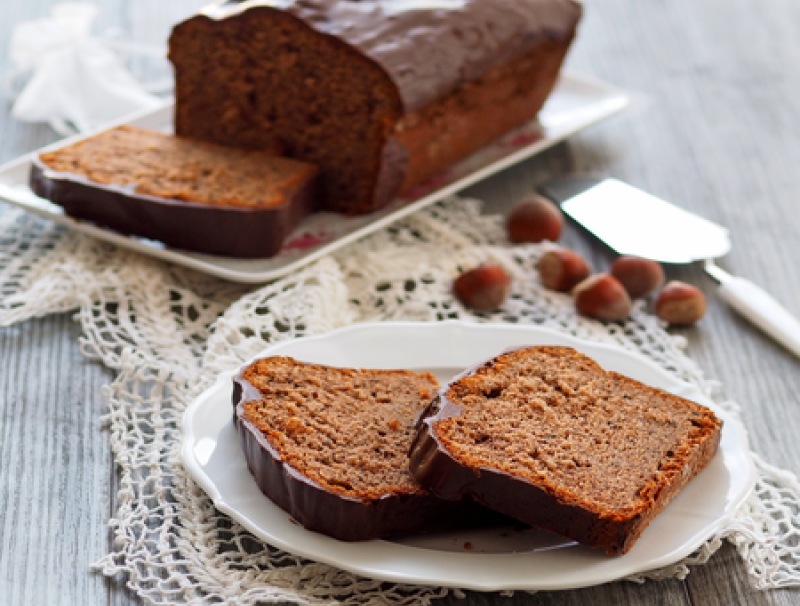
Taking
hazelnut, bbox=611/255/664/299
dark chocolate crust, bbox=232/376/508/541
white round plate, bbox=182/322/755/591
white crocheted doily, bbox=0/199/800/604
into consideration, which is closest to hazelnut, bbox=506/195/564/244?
white crocheted doily, bbox=0/199/800/604

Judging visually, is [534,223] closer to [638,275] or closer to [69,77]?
[638,275]

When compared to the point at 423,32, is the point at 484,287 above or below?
below

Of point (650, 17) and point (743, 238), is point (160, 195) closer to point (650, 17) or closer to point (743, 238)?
point (743, 238)

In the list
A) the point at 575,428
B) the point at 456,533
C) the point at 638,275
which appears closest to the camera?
the point at 456,533

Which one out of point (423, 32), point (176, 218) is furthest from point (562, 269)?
point (176, 218)

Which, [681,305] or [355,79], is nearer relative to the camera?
[681,305]

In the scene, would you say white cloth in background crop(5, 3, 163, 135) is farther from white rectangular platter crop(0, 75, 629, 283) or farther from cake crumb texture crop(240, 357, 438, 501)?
cake crumb texture crop(240, 357, 438, 501)

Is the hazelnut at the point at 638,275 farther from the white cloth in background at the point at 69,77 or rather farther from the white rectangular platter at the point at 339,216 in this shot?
the white cloth in background at the point at 69,77
